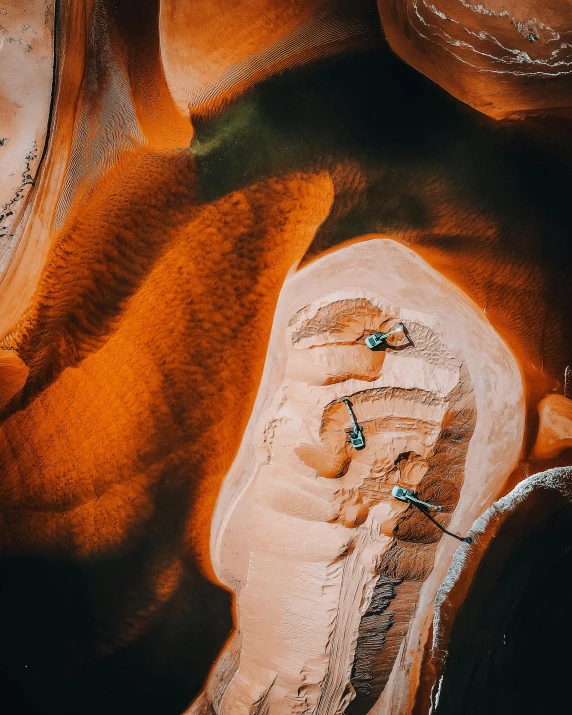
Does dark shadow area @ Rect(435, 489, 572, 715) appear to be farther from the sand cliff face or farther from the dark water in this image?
the sand cliff face

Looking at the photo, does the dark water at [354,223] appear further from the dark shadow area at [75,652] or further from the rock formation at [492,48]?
the rock formation at [492,48]

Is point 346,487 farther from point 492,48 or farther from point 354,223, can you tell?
point 492,48

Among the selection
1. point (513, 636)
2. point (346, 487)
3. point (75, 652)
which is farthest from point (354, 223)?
point (75, 652)

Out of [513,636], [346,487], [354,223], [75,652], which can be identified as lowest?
[513,636]

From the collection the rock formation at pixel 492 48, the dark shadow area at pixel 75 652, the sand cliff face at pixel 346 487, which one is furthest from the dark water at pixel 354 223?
the sand cliff face at pixel 346 487

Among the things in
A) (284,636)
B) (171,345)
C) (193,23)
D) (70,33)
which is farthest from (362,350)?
(70,33)

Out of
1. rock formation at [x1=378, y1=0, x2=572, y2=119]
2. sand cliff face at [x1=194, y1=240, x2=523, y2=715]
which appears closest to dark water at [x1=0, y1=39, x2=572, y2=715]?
rock formation at [x1=378, y1=0, x2=572, y2=119]

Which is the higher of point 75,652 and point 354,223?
point 354,223
